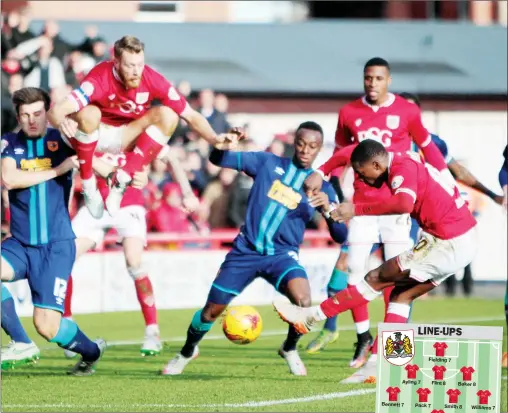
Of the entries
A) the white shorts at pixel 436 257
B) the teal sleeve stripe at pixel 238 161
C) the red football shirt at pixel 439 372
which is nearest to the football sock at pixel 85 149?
the teal sleeve stripe at pixel 238 161

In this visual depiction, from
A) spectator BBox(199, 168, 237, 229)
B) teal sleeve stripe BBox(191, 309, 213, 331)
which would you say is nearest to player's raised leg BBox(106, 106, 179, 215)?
teal sleeve stripe BBox(191, 309, 213, 331)

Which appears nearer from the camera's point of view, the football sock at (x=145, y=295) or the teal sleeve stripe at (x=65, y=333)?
the teal sleeve stripe at (x=65, y=333)

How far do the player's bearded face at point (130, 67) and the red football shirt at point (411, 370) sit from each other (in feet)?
13.6

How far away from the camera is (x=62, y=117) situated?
32.4ft

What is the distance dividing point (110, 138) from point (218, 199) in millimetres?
7328

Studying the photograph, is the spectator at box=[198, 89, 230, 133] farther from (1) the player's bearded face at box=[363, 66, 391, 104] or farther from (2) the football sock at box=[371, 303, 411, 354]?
(2) the football sock at box=[371, 303, 411, 354]

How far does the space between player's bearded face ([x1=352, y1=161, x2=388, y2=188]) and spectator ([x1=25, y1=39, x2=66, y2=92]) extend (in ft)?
32.0

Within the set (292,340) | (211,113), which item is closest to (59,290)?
(292,340)

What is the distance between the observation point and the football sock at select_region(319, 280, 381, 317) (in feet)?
31.6

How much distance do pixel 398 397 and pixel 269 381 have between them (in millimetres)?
3367

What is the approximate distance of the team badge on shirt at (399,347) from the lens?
23.1ft

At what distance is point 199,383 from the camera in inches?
401

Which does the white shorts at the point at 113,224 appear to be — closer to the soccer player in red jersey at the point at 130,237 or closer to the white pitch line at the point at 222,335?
the soccer player in red jersey at the point at 130,237

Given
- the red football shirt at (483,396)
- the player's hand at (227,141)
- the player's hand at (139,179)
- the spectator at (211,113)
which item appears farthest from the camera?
the spectator at (211,113)
